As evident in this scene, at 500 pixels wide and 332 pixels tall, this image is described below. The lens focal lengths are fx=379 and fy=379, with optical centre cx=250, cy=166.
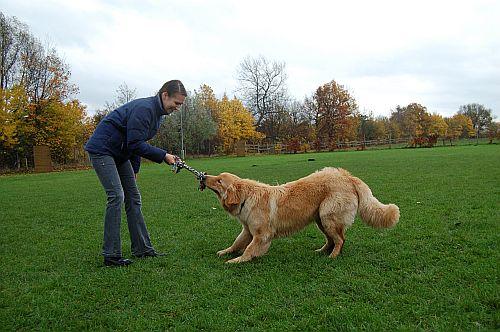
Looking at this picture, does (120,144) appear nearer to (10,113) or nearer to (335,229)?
(335,229)

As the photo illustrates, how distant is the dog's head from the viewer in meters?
5.36

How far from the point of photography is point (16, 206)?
11.2 m

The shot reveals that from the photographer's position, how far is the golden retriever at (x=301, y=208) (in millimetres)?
5254

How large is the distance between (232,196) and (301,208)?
986 mm

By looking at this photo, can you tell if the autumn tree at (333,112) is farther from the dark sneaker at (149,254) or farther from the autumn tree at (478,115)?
the dark sneaker at (149,254)

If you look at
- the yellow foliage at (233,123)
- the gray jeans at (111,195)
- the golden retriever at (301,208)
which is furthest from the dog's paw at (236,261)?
the yellow foliage at (233,123)

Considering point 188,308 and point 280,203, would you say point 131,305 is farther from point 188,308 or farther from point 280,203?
point 280,203

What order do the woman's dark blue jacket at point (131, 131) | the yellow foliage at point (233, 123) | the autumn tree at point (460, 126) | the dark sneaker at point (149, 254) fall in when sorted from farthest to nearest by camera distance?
the autumn tree at point (460, 126) < the yellow foliage at point (233, 123) < the dark sneaker at point (149, 254) < the woman's dark blue jacket at point (131, 131)

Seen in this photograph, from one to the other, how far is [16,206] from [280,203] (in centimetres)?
940

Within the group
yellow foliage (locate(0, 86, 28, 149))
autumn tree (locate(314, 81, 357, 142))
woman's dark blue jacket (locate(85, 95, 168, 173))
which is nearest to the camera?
woman's dark blue jacket (locate(85, 95, 168, 173))

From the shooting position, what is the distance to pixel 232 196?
5.35 metres

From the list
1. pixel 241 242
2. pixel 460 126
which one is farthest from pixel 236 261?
pixel 460 126

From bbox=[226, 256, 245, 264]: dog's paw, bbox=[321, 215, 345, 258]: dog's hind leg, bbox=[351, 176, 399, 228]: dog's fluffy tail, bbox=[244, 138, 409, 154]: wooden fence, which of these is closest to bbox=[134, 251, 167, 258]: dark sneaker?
bbox=[226, 256, 245, 264]: dog's paw

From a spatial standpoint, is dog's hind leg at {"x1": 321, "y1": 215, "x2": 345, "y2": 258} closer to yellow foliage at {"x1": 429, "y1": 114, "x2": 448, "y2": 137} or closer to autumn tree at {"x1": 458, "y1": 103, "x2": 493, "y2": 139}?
yellow foliage at {"x1": 429, "y1": 114, "x2": 448, "y2": 137}
